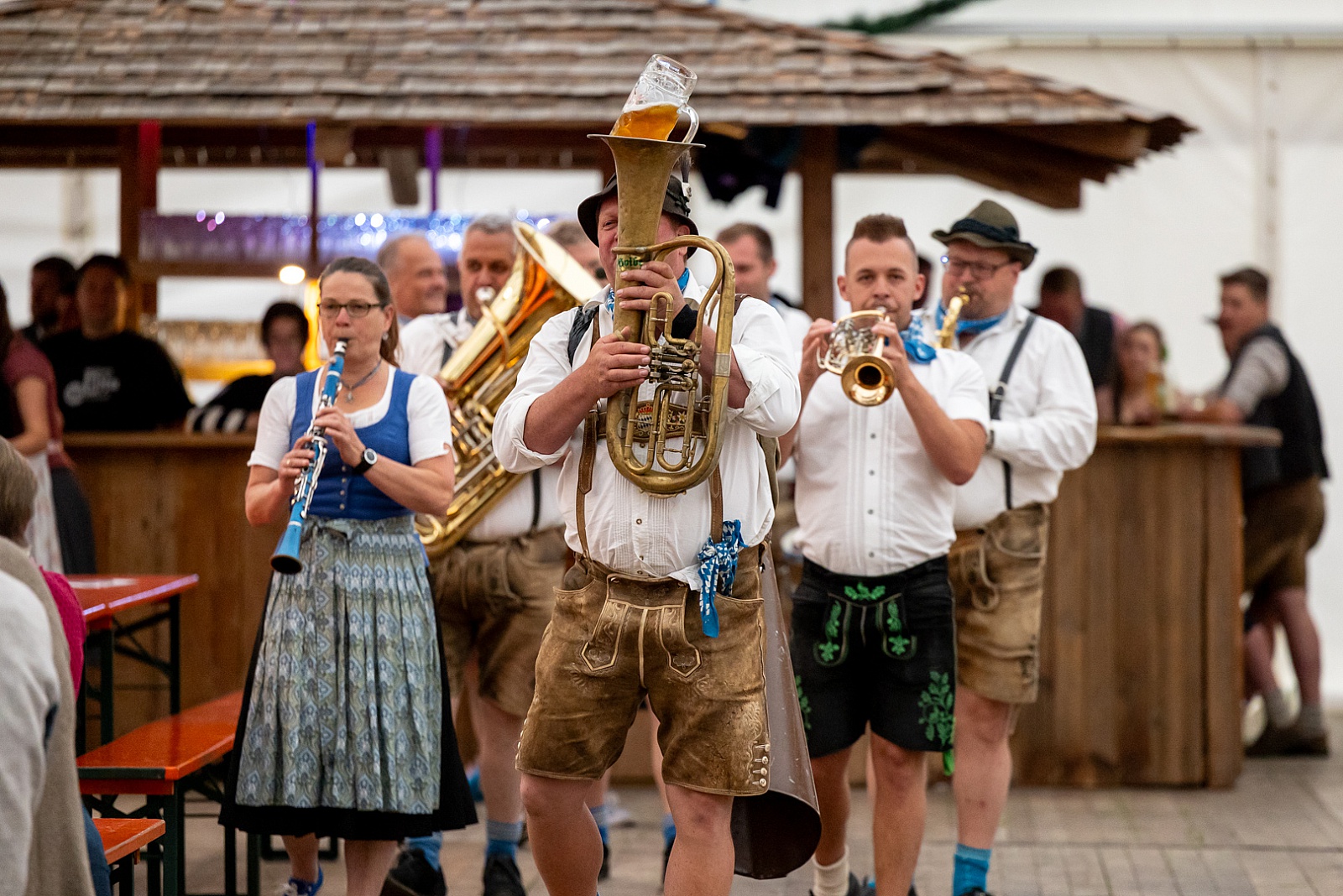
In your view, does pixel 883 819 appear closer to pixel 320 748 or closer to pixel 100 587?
pixel 320 748

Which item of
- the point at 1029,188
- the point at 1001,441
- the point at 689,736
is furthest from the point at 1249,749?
the point at 689,736

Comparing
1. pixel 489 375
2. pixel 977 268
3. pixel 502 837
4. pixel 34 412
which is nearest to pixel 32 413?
pixel 34 412

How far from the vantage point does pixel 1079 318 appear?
7.45 m

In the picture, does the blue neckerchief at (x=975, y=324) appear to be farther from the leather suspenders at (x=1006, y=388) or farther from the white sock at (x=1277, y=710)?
the white sock at (x=1277, y=710)

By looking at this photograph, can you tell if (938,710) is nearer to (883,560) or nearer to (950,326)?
(883,560)

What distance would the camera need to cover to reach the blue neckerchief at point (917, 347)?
443 cm

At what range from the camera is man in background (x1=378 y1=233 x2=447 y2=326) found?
5.33 metres

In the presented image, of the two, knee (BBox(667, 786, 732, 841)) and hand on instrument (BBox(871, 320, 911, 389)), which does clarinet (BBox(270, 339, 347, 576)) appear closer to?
knee (BBox(667, 786, 732, 841))

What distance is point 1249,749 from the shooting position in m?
7.34

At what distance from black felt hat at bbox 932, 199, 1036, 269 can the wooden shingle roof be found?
1832mm

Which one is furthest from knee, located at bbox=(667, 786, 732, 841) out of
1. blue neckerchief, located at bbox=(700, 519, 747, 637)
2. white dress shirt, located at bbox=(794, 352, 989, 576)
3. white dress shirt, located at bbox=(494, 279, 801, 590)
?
white dress shirt, located at bbox=(794, 352, 989, 576)

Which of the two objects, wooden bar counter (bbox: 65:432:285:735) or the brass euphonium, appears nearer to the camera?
Answer: the brass euphonium

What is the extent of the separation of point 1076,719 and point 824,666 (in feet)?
8.40

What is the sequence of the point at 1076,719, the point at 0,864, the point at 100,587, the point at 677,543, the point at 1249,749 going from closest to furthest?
the point at 0,864 → the point at 677,543 → the point at 100,587 → the point at 1076,719 → the point at 1249,749
